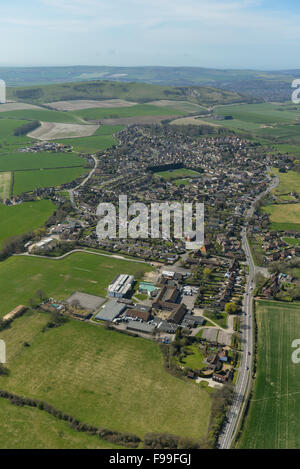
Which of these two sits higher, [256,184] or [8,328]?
[256,184]

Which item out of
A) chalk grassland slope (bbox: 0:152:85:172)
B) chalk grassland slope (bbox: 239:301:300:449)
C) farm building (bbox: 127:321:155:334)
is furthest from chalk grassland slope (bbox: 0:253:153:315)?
chalk grassland slope (bbox: 0:152:85:172)

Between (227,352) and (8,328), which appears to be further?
(8,328)

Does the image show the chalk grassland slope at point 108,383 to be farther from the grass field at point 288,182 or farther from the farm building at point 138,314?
the grass field at point 288,182

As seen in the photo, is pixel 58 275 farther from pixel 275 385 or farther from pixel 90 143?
pixel 90 143

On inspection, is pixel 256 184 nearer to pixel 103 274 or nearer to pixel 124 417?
pixel 103 274

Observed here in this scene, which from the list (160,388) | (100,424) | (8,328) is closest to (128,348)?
(160,388)
